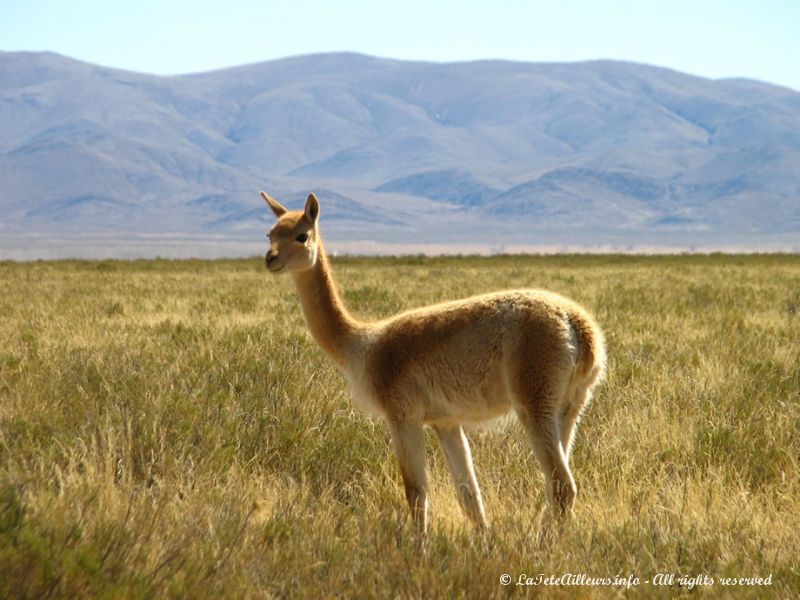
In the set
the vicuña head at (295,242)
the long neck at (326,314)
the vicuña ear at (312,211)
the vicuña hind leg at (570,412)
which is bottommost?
the vicuña hind leg at (570,412)

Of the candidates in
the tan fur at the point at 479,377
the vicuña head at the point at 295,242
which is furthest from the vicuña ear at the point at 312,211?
the tan fur at the point at 479,377

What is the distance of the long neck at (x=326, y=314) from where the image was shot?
6.24m

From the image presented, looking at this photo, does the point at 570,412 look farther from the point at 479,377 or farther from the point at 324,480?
the point at 324,480

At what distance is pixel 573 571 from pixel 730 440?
293 centimetres

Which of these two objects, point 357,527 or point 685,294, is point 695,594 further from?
point 685,294

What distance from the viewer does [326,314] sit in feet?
20.9

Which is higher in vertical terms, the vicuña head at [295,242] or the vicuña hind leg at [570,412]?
the vicuña head at [295,242]

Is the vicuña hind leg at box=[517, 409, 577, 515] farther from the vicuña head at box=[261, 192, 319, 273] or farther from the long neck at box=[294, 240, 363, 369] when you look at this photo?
the vicuña head at box=[261, 192, 319, 273]

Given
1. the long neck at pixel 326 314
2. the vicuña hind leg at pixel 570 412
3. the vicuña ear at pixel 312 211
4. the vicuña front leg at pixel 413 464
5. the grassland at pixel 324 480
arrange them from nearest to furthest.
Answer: the grassland at pixel 324 480
the vicuña front leg at pixel 413 464
the vicuña hind leg at pixel 570 412
the long neck at pixel 326 314
the vicuña ear at pixel 312 211

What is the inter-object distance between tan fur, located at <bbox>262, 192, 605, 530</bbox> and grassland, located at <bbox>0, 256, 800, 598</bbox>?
0.29 metres

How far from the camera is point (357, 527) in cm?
530

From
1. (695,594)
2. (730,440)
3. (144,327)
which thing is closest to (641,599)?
(695,594)

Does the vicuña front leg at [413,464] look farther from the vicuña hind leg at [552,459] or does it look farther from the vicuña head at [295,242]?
the vicuña head at [295,242]

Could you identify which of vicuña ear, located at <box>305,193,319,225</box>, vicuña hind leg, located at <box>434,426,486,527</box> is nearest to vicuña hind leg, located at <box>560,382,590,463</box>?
vicuña hind leg, located at <box>434,426,486,527</box>
